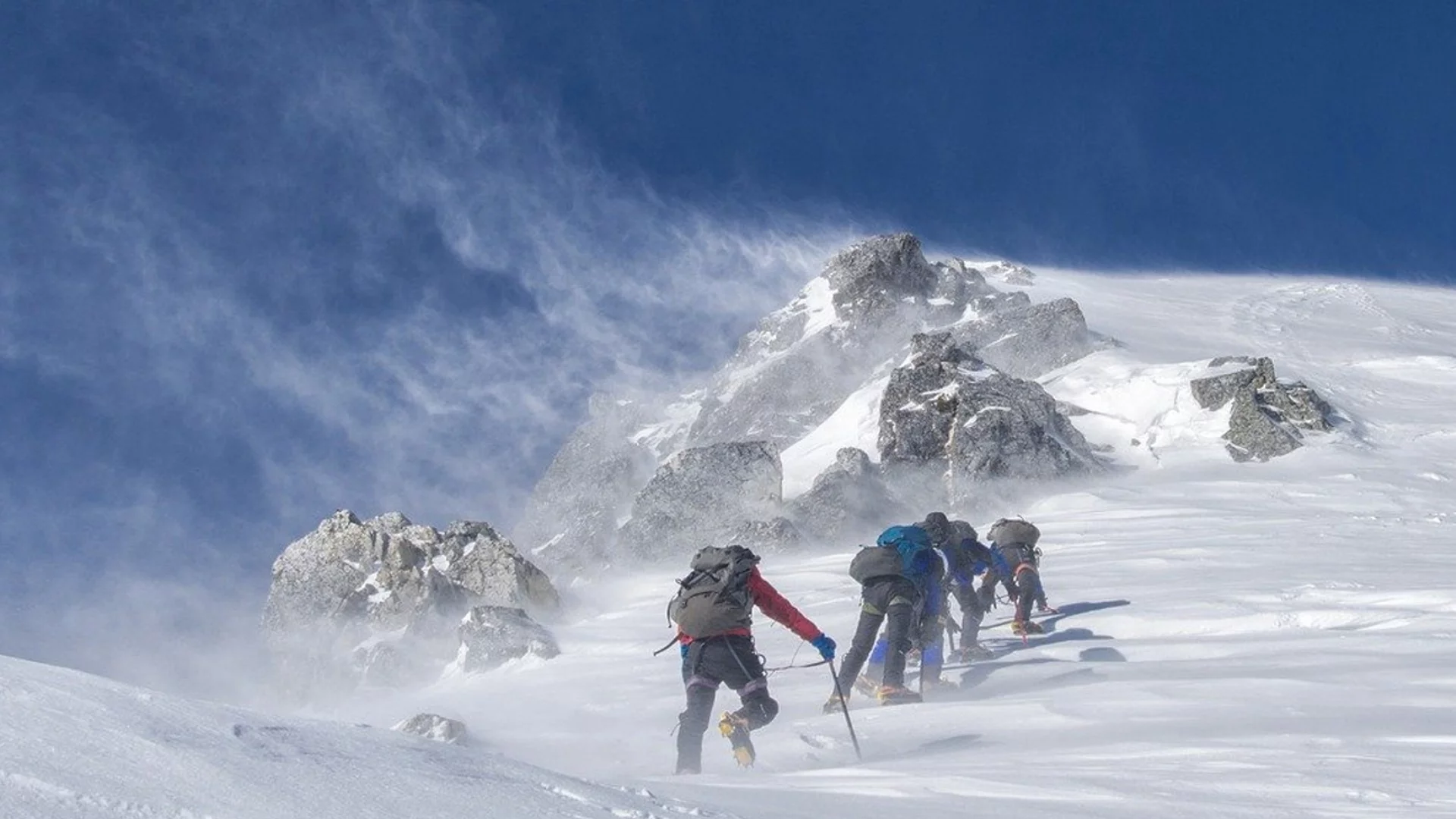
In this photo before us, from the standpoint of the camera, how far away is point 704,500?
3338 centimetres

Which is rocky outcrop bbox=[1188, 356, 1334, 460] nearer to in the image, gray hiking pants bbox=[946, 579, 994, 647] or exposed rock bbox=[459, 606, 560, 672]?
exposed rock bbox=[459, 606, 560, 672]

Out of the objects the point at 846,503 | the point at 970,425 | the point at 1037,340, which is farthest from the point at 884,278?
the point at 846,503

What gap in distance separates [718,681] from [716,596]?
0.59 metres

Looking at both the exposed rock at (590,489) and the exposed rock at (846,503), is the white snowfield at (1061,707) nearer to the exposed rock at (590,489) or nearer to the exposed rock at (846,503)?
the exposed rock at (846,503)

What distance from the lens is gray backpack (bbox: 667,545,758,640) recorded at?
31.0ft

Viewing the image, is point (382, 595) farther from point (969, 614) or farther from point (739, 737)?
point (739, 737)

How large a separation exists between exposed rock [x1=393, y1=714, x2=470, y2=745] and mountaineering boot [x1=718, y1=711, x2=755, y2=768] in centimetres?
664

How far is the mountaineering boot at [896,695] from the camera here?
11.4m

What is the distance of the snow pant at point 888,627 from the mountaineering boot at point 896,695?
0.04m

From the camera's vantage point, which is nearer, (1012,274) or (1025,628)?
(1025,628)

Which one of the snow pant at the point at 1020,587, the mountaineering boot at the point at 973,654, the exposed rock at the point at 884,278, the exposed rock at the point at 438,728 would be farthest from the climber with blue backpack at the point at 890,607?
the exposed rock at the point at 884,278

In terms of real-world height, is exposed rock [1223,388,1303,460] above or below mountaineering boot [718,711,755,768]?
above

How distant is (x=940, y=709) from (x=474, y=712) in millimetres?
8691

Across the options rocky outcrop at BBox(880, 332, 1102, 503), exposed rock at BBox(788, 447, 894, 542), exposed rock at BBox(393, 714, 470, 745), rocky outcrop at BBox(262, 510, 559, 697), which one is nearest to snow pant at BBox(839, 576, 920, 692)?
exposed rock at BBox(393, 714, 470, 745)
